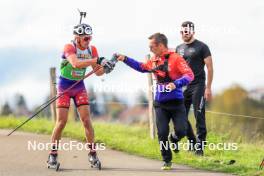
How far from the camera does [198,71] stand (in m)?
14.2

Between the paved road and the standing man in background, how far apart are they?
1.25m

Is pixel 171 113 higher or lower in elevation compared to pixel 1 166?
higher

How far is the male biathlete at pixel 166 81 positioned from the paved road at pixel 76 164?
477 mm

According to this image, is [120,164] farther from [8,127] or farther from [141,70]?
[8,127]

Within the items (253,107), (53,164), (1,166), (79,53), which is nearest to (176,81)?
(79,53)

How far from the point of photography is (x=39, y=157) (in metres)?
13.9

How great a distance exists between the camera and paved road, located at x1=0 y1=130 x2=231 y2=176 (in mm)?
12281

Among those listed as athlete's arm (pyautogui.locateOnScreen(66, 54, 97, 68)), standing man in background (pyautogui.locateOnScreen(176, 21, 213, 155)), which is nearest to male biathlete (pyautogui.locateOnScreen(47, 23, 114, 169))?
athlete's arm (pyautogui.locateOnScreen(66, 54, 97, 68))

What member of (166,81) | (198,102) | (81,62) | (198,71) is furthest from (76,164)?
(198,71)

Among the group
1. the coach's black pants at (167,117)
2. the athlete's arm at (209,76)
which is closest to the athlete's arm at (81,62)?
the coach's black pants at (167,117)

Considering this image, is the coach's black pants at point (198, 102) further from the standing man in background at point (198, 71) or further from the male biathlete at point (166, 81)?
the male biathlete at point (166, 81)

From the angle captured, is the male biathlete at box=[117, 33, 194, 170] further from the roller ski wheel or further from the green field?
the roller ski wheel

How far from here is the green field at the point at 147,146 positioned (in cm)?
1322

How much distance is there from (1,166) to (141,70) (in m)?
2.77
